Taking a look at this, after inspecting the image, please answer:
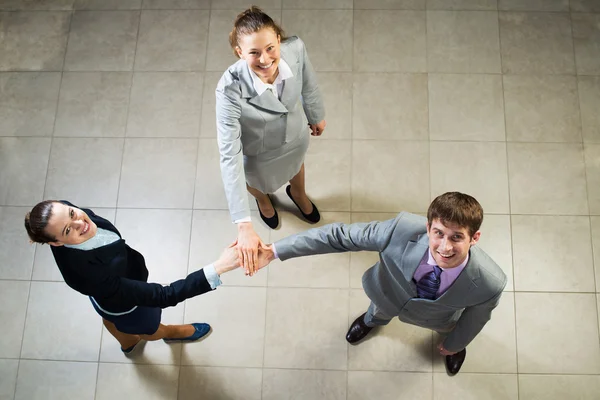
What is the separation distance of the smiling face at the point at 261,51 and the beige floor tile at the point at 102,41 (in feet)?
6.06

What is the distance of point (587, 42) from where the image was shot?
3.45 meters

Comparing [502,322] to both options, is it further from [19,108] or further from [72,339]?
[19,108]

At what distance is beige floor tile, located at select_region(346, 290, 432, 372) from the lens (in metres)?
2.89

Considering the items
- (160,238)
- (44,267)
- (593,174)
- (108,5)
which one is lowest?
(44,267)

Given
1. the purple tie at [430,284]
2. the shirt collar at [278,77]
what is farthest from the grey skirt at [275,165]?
the purple tie at [430,284]

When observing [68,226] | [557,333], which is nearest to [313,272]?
[557,333]

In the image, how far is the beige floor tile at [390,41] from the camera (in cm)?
348

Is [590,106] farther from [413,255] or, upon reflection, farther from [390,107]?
[413,255]

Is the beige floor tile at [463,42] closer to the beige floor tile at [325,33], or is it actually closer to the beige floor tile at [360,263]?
the beige floor tile at [325,33]

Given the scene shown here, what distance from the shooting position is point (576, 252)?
3059 mm

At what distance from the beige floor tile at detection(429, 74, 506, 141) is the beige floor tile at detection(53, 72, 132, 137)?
207cm

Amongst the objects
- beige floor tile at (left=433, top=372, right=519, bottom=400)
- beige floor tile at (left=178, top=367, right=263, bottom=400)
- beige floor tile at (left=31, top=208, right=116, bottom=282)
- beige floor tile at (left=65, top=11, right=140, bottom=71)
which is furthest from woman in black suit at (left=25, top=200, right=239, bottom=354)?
beige floor tile at (left=65, top=11, right=140, bottom=71)

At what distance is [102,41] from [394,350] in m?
2.84

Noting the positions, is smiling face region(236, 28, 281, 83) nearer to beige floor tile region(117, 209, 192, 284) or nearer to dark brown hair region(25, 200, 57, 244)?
dark brown hair region(25, 200, 57, 244)
